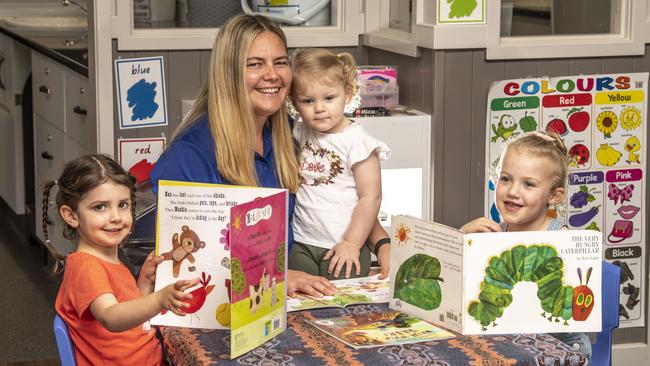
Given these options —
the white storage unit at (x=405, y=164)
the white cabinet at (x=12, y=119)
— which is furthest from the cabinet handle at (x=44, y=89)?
the white storage unit at (x=405, y=164)

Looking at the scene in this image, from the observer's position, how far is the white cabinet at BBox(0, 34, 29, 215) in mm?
5359

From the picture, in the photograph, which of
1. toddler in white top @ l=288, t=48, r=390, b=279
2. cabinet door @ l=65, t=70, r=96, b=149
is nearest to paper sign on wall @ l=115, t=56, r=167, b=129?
cabinet door @ l=65, t=70, r=96, b=149

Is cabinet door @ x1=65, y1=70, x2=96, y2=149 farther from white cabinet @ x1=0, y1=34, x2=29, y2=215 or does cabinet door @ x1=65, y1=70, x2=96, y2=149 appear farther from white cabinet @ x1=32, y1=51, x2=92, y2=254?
white cabinet @ x1=0, y1=34, x2=29, y2=215

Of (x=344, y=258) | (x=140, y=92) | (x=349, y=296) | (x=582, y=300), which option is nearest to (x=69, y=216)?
(x=349, y=296)

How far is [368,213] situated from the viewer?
2.69 m

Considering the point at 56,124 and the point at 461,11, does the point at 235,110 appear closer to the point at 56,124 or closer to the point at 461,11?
the point at 461,11

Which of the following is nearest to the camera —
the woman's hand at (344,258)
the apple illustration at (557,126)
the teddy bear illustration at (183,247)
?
the teddy bear illustration at (183,247)

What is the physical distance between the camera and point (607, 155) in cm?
368

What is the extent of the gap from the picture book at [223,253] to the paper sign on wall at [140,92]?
153 centimetres

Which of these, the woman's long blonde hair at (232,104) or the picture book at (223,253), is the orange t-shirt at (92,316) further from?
the woman's long blonde hair at (232,104)

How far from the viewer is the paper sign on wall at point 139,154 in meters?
3.53

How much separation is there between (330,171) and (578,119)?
1239 mm

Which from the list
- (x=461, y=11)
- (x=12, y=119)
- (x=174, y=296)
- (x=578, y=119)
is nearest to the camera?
(x=174, y=296)

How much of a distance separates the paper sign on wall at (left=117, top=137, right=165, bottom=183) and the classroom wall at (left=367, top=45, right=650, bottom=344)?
86cm
